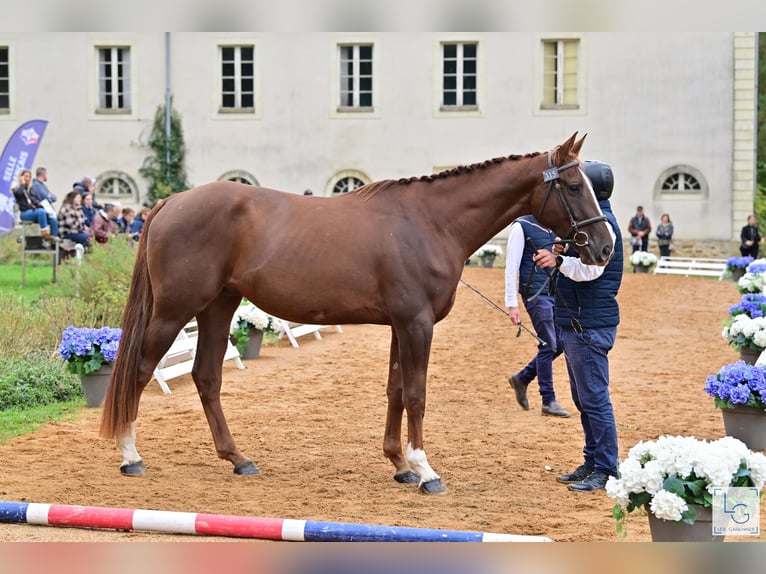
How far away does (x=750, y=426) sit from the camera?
27.0ft

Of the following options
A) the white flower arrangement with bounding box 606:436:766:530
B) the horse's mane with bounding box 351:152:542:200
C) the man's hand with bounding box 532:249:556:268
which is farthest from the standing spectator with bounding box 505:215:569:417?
the white flower arrangement with bounding box 606:436:766:530

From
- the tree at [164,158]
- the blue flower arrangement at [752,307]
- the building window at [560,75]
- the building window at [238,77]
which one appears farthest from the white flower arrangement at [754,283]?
the tree at [164,158]

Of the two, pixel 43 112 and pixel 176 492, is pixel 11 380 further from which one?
pixel 43 112

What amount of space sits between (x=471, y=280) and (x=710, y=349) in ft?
25.6

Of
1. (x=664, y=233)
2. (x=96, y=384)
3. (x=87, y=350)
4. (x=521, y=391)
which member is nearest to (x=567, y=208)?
(x=521, y=391)

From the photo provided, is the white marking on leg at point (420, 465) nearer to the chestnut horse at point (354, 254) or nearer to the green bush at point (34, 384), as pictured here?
the chestnut horse at point (354, 254)

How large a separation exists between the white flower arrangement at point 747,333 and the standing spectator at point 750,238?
62.2 feet

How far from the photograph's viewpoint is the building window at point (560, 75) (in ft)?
103

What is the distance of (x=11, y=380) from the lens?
10.3 meters

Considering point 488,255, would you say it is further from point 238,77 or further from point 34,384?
point 34,384

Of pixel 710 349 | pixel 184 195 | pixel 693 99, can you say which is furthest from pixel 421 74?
pixel 184 195

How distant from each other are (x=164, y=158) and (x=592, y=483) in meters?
26.8

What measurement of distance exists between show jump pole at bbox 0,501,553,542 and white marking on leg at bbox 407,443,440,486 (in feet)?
4.39

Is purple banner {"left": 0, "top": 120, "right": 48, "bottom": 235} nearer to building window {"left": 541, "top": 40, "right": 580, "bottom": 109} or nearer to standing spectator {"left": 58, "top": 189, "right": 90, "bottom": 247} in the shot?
standing spectator {"left": 58, "top": 189, "right": 90, "bottom": 247}
